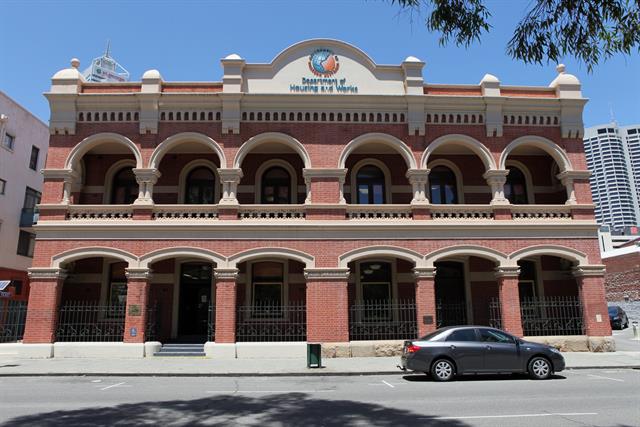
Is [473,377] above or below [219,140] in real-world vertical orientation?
below

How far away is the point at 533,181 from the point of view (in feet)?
72.5

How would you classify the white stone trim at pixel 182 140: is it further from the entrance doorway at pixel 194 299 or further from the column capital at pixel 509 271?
the column capital at pixel 509 271

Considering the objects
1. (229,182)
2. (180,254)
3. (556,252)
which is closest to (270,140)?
(229,182)

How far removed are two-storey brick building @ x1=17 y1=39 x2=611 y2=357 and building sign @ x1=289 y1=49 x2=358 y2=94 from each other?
6cm

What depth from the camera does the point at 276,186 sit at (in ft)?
70.1

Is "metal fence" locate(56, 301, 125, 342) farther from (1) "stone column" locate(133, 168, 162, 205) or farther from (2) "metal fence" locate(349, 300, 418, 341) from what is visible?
(2) "metal fence" locate(349, 300, 418, 341)

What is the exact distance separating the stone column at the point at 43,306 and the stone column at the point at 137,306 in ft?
8.42

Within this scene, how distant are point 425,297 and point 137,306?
10.7m

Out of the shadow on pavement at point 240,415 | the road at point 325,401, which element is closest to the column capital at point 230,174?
the road at point 325,401

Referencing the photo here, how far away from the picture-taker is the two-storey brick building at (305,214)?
1836 cm

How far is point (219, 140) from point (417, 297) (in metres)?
9.81

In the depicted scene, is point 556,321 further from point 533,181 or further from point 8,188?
point 8,188

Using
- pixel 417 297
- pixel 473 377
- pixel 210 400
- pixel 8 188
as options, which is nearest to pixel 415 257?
pixel 417 297

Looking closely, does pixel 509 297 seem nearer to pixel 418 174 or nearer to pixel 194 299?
pixel 418 174
